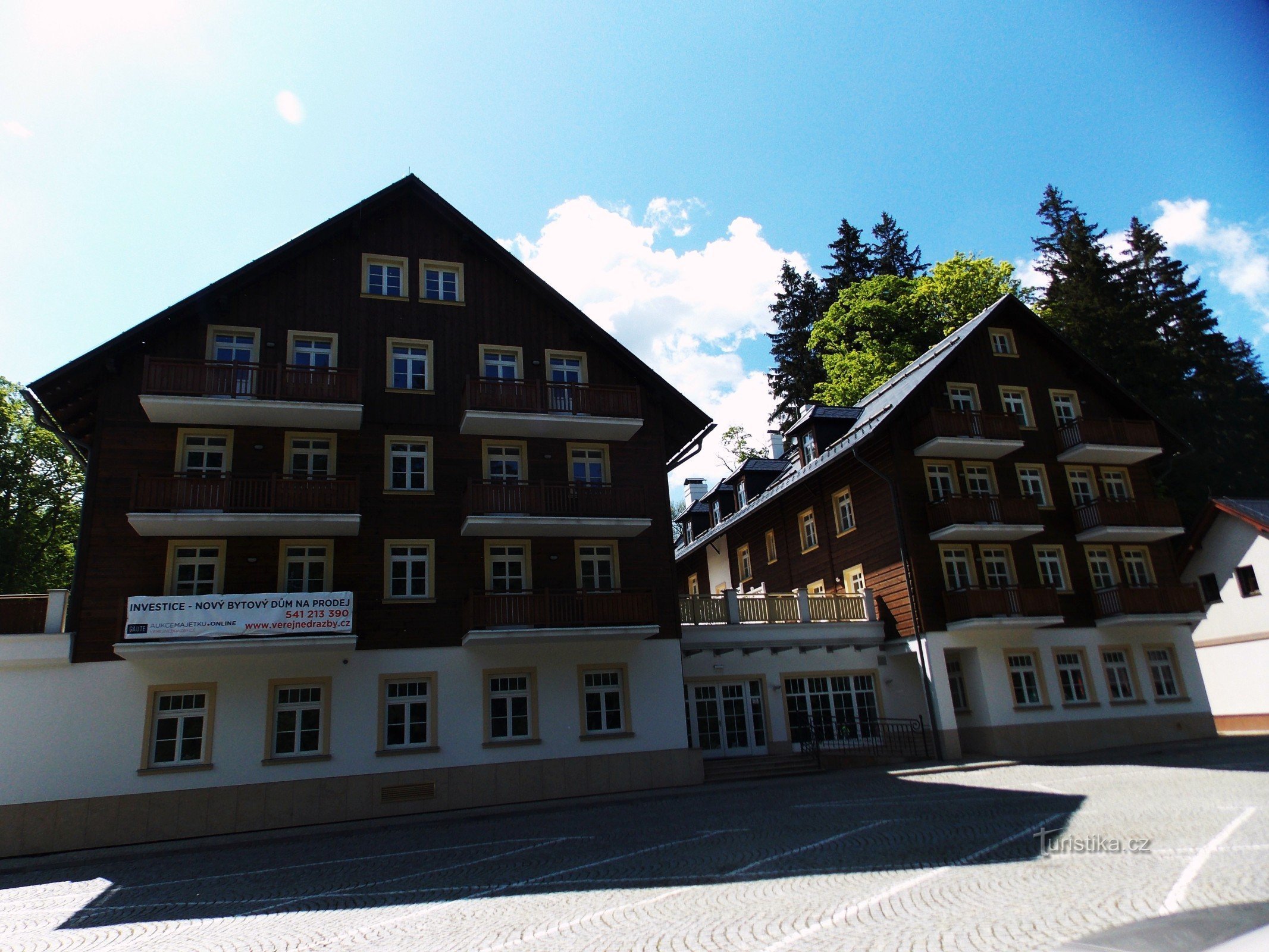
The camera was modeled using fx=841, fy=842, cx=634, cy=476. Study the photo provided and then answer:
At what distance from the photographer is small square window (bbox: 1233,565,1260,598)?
31.7 meters

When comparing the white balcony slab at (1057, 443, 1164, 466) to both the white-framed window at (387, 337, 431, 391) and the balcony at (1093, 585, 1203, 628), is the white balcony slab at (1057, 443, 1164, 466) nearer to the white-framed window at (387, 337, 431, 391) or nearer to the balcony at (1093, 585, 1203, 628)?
the balcony at (1093, 585, 1203, 628)

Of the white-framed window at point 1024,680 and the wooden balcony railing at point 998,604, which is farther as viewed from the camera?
the white-framed window at point 1024,680

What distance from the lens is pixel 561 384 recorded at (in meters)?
23.1

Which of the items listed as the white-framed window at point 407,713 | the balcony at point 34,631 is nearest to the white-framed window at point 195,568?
the balcony at point 34,631

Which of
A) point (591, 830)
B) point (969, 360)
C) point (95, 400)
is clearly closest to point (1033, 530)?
point (969, 360)

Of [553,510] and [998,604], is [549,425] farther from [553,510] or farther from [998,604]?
[998,604]

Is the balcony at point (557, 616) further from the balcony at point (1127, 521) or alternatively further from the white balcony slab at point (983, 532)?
the balcony at point (1127, 521)

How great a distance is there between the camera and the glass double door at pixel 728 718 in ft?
82.4

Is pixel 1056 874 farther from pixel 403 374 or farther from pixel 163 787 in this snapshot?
pixel 403 374

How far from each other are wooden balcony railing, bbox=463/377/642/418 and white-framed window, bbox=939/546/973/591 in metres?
11.0

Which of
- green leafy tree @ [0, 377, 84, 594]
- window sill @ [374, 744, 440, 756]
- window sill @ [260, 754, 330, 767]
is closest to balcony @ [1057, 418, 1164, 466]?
window sill @ [374, 744, 440, 756]

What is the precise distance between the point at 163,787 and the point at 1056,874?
57.1ft

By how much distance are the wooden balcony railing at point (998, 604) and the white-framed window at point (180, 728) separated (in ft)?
66.9

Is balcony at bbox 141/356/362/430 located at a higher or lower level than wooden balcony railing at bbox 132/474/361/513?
higher
